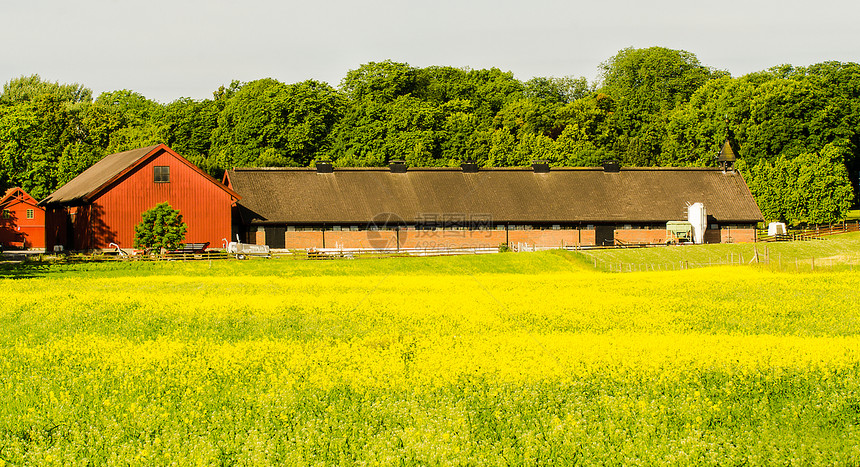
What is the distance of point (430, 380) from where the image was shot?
17.8 m

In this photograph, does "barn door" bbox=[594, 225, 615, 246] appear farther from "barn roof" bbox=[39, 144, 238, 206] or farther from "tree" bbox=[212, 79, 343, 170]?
"tree" bbox=[212, 79, 343, 170]

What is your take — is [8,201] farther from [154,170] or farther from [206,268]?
[206,268]

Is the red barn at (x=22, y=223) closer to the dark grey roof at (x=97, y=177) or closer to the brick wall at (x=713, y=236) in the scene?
the dark grey roof at (x=97, y=177)

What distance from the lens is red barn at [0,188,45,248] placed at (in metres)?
77.4

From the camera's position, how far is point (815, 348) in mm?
20703

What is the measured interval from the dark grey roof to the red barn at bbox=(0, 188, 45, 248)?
29.7ft

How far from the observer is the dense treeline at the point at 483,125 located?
8362 centimetres

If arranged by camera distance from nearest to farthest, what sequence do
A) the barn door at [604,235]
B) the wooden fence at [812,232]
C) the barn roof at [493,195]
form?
1. the barn roof at [493,195]
2. the barn door at [604,235]
3. the wooden fence at [812,232]

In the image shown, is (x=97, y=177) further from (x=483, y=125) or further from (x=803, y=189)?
(x=803, y=189)

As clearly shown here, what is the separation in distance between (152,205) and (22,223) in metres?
26.5

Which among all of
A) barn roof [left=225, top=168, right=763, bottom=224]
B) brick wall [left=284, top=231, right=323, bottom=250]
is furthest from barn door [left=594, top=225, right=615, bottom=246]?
brick wall [left=284, top=231, right=323, bottom=250]

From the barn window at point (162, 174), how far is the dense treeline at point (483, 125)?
28.4m

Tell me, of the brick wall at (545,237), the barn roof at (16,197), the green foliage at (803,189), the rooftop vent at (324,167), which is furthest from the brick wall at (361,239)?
the green foliage at (803,189)

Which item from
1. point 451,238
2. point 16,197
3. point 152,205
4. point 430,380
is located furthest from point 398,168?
point 430,380
